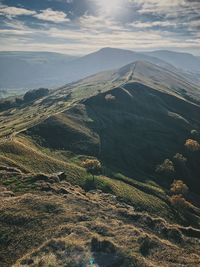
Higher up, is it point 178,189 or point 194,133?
point 194,133

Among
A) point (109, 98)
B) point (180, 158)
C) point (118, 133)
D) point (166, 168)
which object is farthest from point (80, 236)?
point (109, 98)

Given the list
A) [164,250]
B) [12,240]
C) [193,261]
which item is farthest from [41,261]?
[193,261]

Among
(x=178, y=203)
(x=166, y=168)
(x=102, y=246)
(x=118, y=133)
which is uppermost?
(x=102, y=246)

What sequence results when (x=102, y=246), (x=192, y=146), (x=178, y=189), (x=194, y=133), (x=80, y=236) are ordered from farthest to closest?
(x=194, y=133)
(x=192, y=146)
(x=178, y=189)
(x=80, y=236)
(x=102, y=246)

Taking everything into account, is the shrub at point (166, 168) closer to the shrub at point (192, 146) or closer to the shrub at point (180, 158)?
the shrub at point (180, 158)

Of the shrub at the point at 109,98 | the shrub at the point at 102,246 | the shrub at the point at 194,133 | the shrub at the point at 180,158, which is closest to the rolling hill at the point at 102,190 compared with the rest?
the shrub at the point at 102,246

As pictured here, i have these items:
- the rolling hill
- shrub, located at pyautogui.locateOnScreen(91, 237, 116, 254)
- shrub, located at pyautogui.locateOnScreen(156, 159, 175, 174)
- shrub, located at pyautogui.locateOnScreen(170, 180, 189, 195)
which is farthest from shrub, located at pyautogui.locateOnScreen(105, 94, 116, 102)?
shrub, located at pyautogui.locateOnScreen(91, 237, 116, 254)

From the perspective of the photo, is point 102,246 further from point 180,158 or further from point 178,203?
point 180,158

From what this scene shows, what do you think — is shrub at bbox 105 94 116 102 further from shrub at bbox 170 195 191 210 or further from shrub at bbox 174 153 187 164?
shrub at bbox 170 195 191 210

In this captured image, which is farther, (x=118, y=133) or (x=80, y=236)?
(x=118, y=133)

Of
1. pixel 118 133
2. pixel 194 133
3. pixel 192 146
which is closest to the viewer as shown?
pixel 192 146

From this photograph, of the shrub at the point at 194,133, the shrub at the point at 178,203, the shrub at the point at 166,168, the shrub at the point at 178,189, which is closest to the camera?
the shrub at the point at 178,203

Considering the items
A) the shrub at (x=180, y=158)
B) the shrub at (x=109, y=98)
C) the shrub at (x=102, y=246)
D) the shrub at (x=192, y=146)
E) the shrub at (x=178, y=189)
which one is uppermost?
the shrub at (x=102, y=246)

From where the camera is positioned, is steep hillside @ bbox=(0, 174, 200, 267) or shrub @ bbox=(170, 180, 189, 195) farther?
shrub @ bbox=(170, 180, 189, 195)
